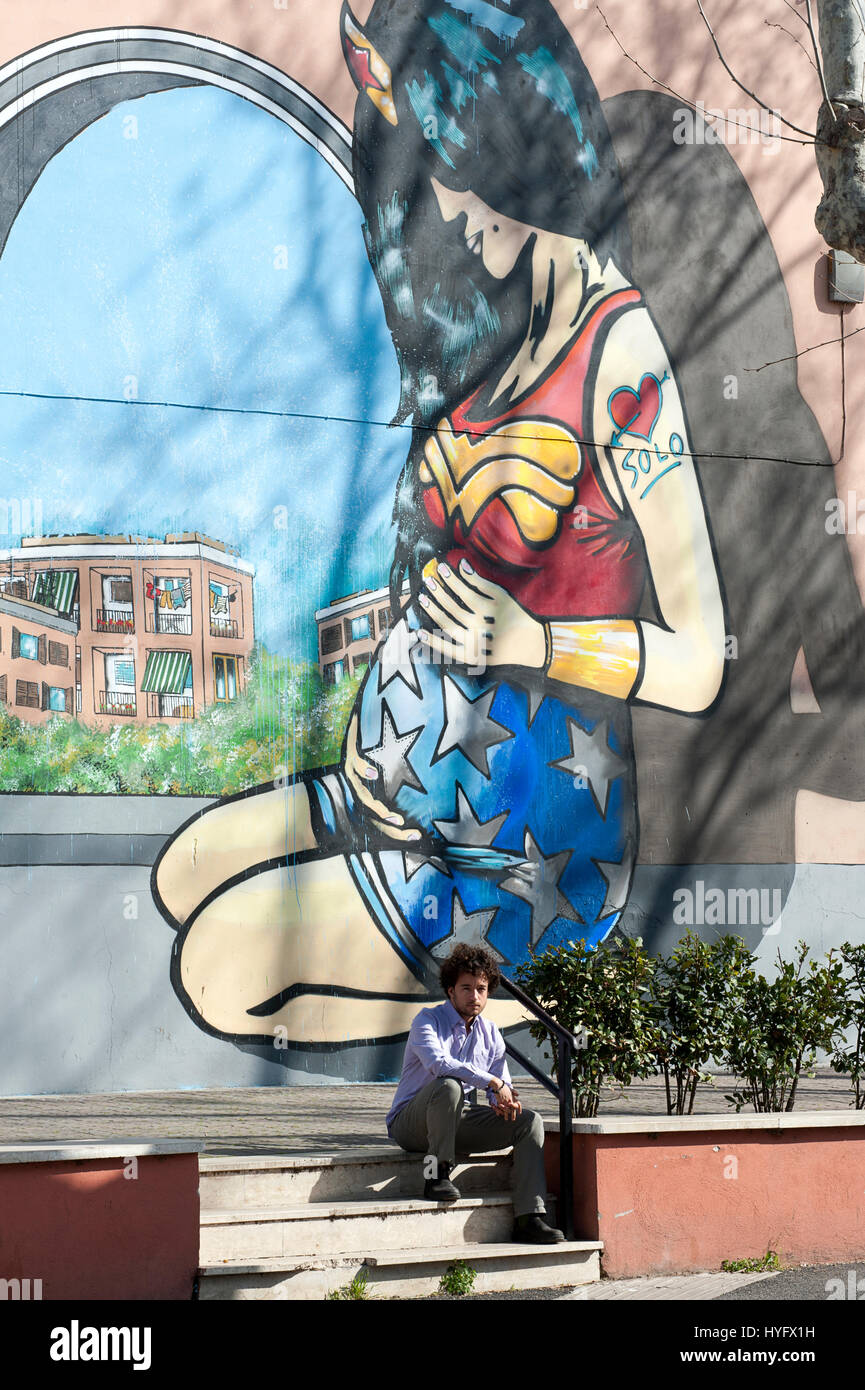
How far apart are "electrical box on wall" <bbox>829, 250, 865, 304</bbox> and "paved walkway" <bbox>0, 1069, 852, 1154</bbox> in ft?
19.6

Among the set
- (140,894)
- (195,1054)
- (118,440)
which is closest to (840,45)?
(118,440)

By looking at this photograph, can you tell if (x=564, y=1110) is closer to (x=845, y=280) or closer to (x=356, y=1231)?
(x=356, y=1231)

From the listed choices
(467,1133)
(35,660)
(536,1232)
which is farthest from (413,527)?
(536,1232)

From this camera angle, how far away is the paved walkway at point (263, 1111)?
21.7 ft

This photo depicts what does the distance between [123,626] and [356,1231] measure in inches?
180

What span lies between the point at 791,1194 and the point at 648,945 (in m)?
→ 3.63

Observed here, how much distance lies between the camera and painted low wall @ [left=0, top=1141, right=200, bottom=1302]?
4.96 meters

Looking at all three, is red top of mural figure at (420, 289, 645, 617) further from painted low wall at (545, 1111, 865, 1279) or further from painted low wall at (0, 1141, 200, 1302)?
painted low wall at (0, 1141, 200, 1302)

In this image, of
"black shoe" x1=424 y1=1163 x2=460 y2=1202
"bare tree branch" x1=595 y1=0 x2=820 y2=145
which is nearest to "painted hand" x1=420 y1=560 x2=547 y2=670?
"bare tree branch" x1=595 y1=0 x2=820 y2=145

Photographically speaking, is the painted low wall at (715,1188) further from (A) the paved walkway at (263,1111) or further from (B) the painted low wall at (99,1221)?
(B) the painted low wall at (99,1221)

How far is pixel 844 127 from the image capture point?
619 centimetres

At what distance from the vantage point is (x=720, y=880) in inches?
398

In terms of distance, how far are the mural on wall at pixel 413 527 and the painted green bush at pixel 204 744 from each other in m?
0.03

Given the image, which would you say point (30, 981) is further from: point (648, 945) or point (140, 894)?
point (648, 945)
